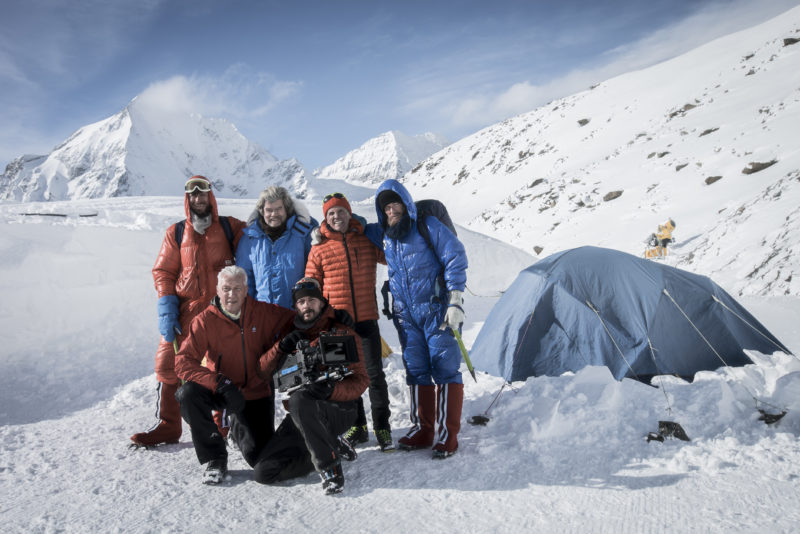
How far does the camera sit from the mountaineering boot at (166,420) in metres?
3.65

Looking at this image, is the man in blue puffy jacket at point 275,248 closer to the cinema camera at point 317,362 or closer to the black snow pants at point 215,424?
the cinema camera at point 317,362

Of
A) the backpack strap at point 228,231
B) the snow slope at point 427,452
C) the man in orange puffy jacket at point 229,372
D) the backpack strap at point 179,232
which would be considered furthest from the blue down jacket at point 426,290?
the backpack strap at point 179,232

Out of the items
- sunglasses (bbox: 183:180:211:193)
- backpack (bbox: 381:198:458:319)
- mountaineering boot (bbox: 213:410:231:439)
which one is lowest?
mountaineering boot (bbox: 213:410:231:439)

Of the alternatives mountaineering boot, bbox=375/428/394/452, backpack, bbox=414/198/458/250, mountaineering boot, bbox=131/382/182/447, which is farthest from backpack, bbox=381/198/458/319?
mountaineering boot, bbox=131/382/182/447

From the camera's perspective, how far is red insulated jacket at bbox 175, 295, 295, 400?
3.20 m

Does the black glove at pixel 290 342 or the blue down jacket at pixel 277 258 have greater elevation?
the blue down jacket at pixel 277 258

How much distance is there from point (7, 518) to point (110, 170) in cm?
21228

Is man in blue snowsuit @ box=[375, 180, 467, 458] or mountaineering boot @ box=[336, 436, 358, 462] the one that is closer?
mountaineering boot @ box=[336, 436, 358, 462]

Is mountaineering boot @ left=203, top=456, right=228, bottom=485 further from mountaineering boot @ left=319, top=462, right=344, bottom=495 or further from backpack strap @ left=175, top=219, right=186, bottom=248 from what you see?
backpack strap @ left=175, top=219, right=186, bottom=248

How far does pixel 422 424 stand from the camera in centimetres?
361

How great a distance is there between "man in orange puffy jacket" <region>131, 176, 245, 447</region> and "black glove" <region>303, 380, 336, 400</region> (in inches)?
52.4

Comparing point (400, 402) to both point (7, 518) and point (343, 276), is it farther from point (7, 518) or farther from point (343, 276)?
point (7, 518)

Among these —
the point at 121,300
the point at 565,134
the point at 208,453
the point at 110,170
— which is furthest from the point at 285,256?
the point at 110,170

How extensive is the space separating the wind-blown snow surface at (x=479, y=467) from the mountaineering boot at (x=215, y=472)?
7 cm
